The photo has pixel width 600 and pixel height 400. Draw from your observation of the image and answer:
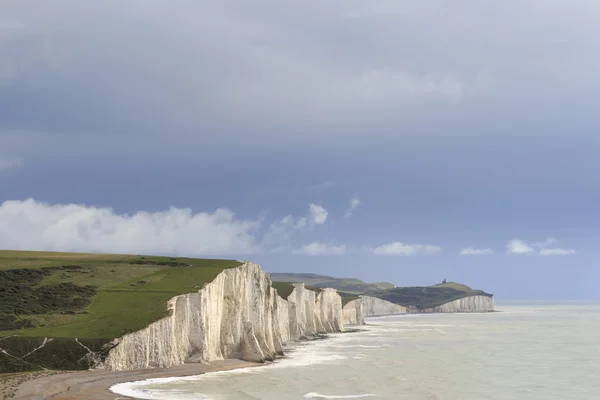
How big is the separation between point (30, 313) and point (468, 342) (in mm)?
76531

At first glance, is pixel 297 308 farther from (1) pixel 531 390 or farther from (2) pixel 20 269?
(1) pixel 531 390

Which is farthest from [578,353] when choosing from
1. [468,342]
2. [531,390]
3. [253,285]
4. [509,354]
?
[253,285]

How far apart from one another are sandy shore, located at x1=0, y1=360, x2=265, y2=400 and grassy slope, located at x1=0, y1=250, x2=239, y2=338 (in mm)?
5054

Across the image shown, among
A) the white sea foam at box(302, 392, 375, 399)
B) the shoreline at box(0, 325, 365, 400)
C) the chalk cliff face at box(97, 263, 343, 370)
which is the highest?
the chalk cliff face at box(97, 263, 343, 370)

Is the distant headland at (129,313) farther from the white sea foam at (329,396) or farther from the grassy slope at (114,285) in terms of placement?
the white sea foam at (329,396)

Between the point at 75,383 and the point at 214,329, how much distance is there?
81.2 ft

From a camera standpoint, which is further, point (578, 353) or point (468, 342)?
point (468, 342)

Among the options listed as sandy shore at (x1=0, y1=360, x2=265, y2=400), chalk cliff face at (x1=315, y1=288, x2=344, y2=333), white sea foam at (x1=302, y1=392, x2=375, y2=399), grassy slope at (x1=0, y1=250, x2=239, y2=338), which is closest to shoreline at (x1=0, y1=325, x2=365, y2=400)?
sandy shore at (x1=0, y1=360, x2=265, y2=400)

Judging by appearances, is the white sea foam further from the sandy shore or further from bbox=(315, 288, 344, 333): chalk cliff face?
bbox=(315, 288, 344, 333): chalk cliff face

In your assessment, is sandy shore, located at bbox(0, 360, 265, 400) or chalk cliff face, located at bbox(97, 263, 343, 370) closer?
sandy shore, located at bbox(0, 360, 265, 400)

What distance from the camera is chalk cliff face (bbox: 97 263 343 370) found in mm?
61156

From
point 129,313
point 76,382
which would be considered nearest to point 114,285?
Answer: point 129,313

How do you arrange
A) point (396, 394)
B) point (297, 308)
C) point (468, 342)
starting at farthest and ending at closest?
1. point (297, 308)
2. point (468, 342)
3. point (396, 394)

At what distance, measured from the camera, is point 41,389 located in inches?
1869
